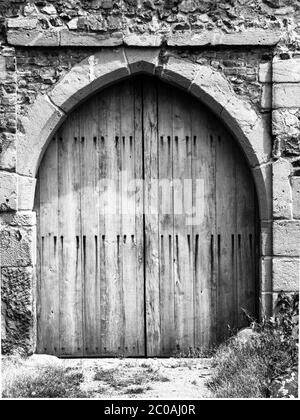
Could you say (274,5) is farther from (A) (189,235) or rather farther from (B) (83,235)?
(B) (83,235)

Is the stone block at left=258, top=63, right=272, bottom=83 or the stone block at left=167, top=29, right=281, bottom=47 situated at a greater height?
the stone block at left=167, top=29, right=281, bottom=47

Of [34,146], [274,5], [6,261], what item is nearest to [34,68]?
[34,146]

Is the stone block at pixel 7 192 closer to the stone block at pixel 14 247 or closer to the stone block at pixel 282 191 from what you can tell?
the stone block at pixel 14 247

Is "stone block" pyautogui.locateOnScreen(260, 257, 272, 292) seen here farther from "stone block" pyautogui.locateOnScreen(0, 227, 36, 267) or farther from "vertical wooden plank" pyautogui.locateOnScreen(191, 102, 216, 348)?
"stone block" pyautogui.locateOnScreen(0, 227, 36, 267)

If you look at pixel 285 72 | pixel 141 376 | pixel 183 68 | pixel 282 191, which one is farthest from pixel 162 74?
pixel 141 376

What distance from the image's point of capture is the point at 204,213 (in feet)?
20.9

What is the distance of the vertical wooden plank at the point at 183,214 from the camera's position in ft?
20.9

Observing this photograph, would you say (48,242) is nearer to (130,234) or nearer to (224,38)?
(130,234)

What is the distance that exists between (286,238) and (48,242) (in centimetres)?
208

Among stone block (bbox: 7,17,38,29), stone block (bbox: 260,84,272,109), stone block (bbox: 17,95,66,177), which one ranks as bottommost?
stone block (bbox: 17,95,66,177)

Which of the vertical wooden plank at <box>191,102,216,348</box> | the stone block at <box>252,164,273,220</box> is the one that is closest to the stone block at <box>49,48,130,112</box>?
the vertical wooden plank at <box>191,102,216,348</box>

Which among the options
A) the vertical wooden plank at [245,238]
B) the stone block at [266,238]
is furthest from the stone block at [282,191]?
the vertical wooden plank at [245,238]

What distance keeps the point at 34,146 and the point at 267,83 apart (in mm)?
2060

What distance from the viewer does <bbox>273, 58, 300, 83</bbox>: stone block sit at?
6047mm
